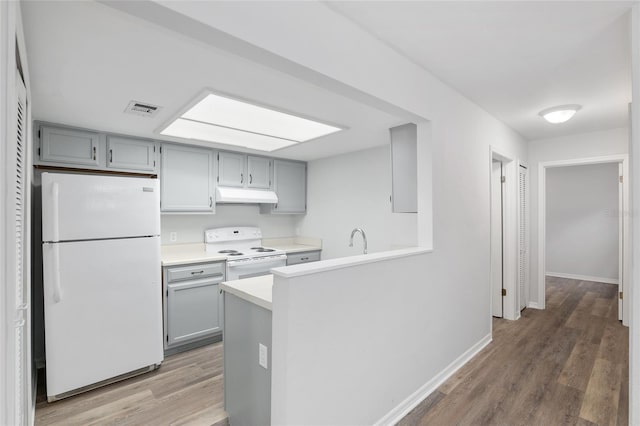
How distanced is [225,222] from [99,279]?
1830mm

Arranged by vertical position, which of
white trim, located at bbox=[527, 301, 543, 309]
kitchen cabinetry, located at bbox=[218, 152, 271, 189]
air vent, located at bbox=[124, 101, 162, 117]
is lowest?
white trim, located at bbox=[527, 301, 543, 309]

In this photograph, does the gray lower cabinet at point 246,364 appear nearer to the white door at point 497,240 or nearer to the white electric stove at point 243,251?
the white electric stove at point 243,251

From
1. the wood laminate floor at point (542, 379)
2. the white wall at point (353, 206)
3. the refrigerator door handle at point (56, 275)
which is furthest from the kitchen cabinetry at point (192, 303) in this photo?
the wood laminate floor at point (542, 379)

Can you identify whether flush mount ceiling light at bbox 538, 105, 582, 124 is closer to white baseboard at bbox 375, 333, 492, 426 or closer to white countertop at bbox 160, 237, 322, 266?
white baseboard at bbox 375, 333, 492, 426

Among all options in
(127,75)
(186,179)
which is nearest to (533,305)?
(186,179)

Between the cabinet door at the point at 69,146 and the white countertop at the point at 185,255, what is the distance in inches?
45.0

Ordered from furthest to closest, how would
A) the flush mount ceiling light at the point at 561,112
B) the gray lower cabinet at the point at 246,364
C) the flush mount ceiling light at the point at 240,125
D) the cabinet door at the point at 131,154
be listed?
1. the cabinet door at the point at 131,154
2. the flush mount ceiling light at the point at 561,112
3. the flush mount ceiling light at the point at 240,125
4. the gray lower cabinet at the point at 246,364

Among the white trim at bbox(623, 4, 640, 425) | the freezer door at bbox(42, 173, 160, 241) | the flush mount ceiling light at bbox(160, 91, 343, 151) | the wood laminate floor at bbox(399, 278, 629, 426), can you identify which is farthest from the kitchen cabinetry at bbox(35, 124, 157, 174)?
the white trim at bbox(623, 4, 640, 425)

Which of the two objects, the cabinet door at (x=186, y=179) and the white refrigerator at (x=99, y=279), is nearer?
the white refrigerator at (x=99, y=279)

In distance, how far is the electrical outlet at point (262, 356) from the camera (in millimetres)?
1651

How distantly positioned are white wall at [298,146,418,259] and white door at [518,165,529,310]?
1.60 meters

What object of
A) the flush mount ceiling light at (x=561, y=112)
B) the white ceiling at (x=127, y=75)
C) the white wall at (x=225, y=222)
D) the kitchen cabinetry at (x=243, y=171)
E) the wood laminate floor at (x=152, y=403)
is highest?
the flush mount ceiling light at (x=561, y=112)

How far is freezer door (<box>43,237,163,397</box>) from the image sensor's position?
2244mm

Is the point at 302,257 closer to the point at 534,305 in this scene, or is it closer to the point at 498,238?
the point at 498,238
